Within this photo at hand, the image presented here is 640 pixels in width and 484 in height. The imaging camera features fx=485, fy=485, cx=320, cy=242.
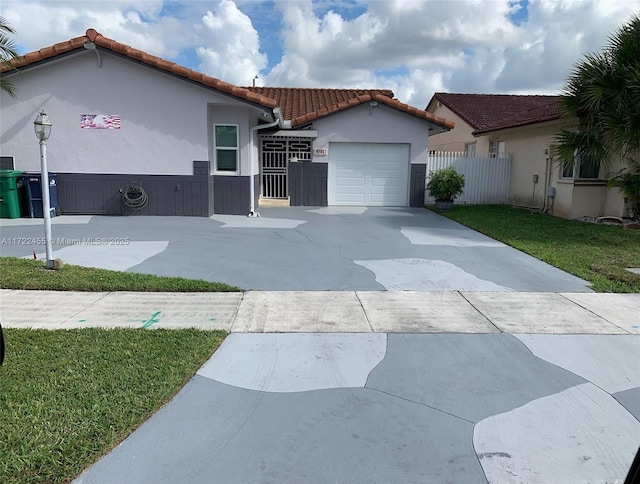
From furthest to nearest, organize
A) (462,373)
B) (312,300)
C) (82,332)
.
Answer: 1. (312,300)
2. (82,332)
3. (462,373)

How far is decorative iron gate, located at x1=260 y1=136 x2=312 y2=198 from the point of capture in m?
17.3

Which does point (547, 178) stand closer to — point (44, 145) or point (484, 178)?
point (484, 178)

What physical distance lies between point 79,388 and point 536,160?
16.6 meters

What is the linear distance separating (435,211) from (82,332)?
516 inches

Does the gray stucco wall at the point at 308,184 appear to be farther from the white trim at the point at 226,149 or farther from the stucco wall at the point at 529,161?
the stucco wall at the point at 529,161

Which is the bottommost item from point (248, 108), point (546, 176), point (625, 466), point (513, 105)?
point (625, 466)

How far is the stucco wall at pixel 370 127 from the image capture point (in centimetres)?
1683

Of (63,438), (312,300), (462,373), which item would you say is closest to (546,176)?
(312,300)

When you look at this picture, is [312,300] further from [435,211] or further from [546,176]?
[546,176]

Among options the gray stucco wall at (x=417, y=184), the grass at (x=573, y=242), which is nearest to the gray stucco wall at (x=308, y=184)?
the gray stucco wall at (x=417, y=184)

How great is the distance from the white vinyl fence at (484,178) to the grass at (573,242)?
2920 millimetres

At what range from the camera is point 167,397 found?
3.75m

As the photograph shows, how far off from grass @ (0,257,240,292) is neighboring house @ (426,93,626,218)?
1184 cm

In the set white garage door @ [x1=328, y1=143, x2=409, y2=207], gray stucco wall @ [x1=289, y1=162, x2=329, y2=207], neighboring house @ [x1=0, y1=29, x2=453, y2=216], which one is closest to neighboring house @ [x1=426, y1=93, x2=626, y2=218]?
white garage door @ [x1=328, y1=143, x2=409, y2=207]
